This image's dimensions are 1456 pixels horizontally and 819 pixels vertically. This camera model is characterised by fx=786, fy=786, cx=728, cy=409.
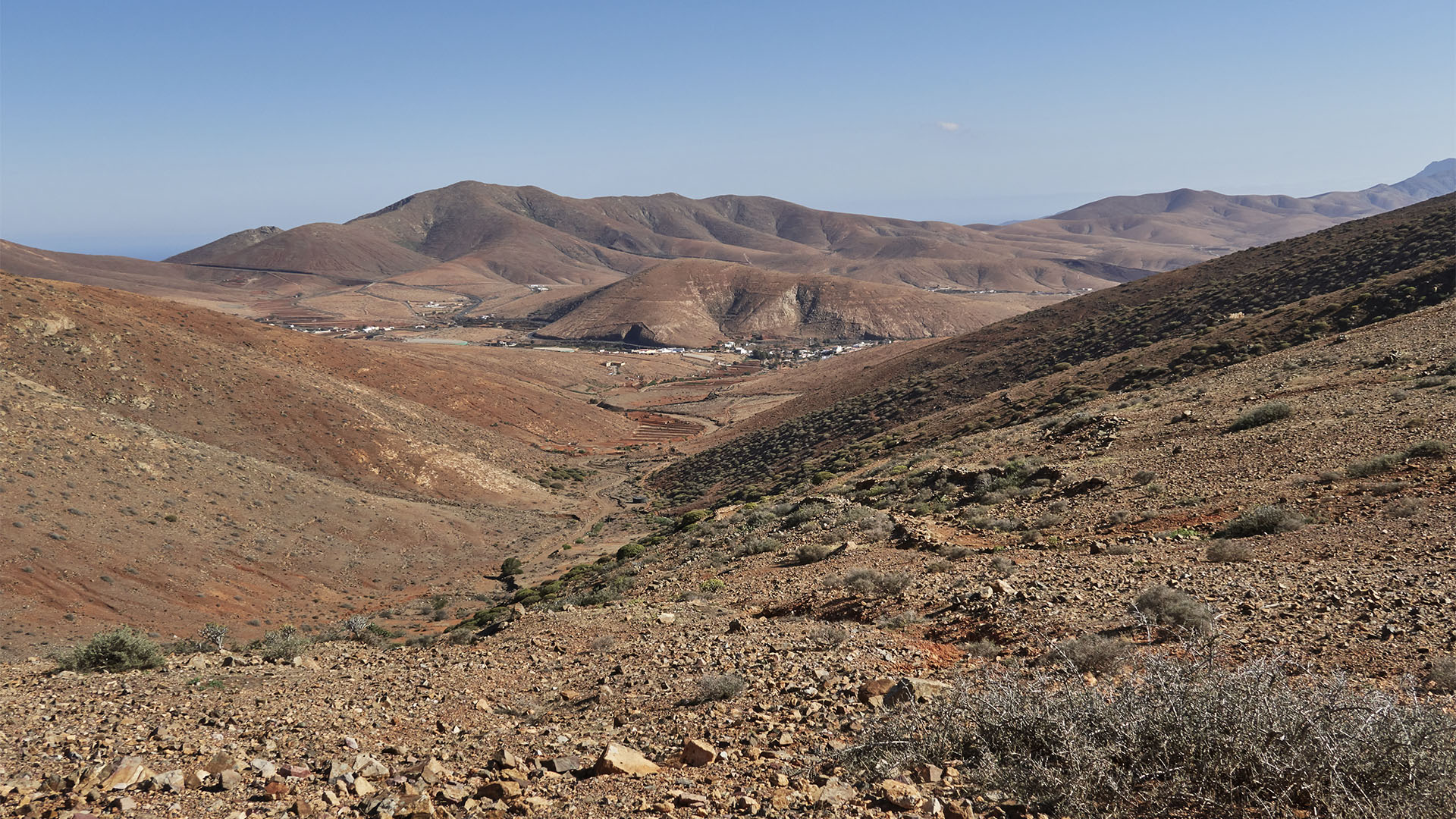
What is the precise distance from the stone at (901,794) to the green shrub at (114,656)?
10.1m

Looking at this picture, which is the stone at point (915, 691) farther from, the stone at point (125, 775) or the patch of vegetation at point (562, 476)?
the patch of vegetation at point (562, 476)

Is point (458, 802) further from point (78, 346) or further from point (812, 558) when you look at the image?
point (78, 346)

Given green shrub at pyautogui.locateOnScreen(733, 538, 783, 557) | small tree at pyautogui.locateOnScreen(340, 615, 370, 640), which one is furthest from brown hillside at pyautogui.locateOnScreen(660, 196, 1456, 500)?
small tree at pyautogui.locateOnScreen(340, 615, 370, 640)

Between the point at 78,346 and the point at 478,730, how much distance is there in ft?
150

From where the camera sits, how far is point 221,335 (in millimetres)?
51906

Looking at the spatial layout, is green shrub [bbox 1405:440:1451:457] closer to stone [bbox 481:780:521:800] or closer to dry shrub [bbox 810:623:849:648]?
dry shrub [bbox 810:623:849:648]

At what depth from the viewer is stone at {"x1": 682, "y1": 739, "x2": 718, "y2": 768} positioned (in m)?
5.80

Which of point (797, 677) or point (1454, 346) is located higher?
point (1454, 346)

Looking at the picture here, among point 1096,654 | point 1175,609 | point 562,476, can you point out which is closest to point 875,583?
point 1175,609

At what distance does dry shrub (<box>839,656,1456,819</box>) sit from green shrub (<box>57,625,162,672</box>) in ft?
32.8

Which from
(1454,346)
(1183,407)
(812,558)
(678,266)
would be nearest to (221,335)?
(812,558)

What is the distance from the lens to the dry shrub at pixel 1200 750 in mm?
4145

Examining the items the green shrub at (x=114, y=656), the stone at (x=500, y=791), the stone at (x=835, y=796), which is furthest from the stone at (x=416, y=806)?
the green shrub at (x=114, y=656)

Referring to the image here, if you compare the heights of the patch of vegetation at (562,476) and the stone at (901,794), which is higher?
the stone at (901,794)
